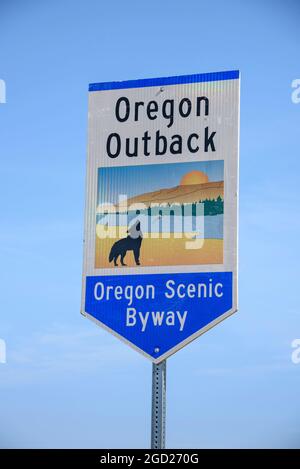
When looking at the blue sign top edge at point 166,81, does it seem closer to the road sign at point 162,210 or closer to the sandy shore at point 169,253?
the road sign at point 162,210

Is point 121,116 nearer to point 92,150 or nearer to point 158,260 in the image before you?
point 92,150

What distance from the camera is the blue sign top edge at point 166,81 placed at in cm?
1301

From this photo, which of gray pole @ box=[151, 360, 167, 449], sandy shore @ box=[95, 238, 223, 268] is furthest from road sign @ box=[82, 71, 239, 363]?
gray pole @ box=[151, 360, 167, 449]

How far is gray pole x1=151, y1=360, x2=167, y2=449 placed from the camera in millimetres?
12484

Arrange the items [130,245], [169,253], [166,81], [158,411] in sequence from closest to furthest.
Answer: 1. [158,411]
2. [169,253]
3. [130,245]
4. [166,81]

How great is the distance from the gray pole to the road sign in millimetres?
196

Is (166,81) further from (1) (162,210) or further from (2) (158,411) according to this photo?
(2) (158,411)

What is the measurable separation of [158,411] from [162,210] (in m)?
1.93

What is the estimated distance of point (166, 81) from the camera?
13.2 meters

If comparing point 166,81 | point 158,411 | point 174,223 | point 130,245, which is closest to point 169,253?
point 174,223

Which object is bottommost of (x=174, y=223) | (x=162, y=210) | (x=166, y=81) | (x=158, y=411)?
(x=158, y=411)

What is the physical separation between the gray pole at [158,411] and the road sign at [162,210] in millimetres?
196

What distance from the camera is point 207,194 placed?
12891 mm
